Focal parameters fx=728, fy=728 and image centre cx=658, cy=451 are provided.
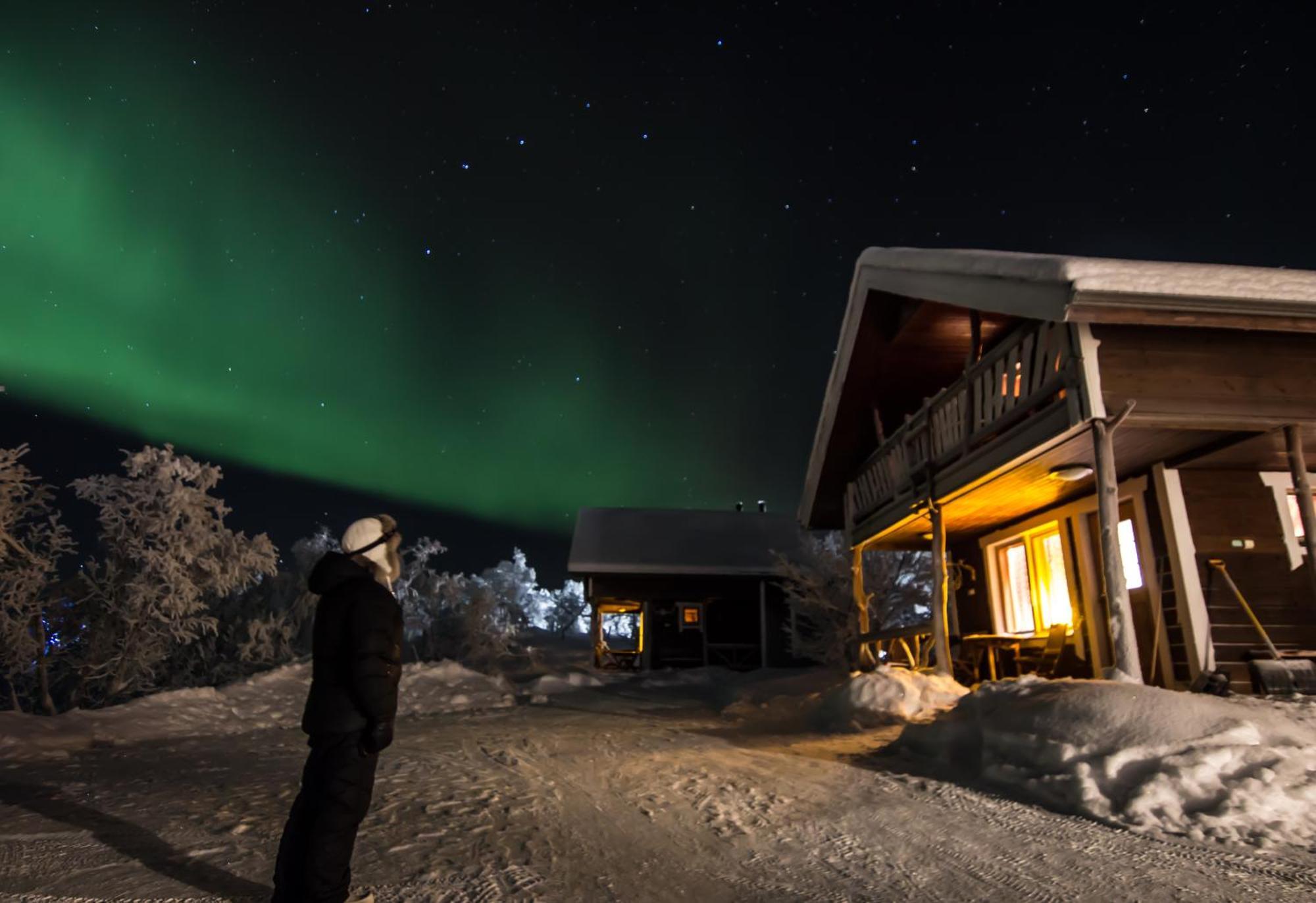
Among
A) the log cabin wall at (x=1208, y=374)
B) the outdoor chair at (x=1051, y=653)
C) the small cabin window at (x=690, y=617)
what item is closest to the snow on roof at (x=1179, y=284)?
the log cabin wall at (x=1208, y=374)

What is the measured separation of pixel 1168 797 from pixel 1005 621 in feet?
31.2

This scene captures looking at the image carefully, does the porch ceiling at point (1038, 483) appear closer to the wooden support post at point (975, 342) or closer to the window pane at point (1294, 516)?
the wooden support post at point (975, 342)

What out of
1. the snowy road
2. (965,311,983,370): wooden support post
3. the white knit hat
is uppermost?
(965,311,983,370): wooden support post

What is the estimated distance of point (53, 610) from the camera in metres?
14.6

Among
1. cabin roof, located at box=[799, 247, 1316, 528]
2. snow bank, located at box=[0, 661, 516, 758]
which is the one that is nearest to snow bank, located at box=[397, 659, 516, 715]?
snow bank, located at box=[0, 661, 516, 758]

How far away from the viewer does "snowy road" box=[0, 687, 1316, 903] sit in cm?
309

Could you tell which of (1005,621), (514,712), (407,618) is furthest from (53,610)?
(407,618)

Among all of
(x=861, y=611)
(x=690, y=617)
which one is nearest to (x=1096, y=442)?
(x=861, y=611)

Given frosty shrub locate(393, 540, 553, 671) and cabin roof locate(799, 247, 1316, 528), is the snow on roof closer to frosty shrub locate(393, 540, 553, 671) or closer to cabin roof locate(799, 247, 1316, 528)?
cabin roof locate(799, 247, 1316, 528)

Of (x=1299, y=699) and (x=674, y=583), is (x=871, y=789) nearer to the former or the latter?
(x=1299, y=699)

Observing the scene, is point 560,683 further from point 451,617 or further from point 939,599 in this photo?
point 451,617

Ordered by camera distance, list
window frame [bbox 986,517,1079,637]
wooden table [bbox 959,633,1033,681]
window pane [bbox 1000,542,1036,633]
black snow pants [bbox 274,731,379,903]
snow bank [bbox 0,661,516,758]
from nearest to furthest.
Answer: black snow pants [bbox 274,731,379,903] → snow bank [bbox 0,661,516,758] → window frame [bbox 986,517,1079,637] → wooden table [bbox 959,633,1033,681] → window pane [bbox 1000,542,1036,633]

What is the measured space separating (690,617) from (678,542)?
2.84 meters

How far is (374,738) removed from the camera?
2.85 m
